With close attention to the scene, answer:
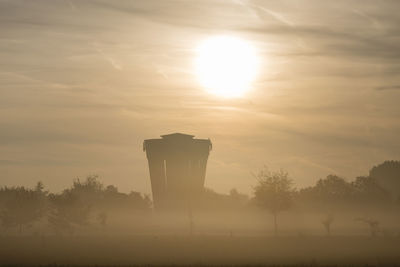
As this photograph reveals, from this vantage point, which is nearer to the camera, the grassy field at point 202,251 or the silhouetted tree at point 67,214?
the grassy field at point 202,251

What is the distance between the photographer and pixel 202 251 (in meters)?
89.6

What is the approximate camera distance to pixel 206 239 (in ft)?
366

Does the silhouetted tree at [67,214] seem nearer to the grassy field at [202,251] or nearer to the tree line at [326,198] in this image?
the grassy field at [202,251]

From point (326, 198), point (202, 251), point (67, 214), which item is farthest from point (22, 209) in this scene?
point (326, 198)

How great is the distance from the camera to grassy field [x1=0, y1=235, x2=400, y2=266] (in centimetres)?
7419

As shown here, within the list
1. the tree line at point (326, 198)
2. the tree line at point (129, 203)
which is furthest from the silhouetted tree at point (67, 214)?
the tree line at point (326, 198)

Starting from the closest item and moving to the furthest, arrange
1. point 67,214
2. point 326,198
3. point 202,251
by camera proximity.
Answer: point 202,251
point 67,214
point 326,198

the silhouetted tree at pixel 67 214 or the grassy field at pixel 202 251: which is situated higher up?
the silhouetted tree at pixel 67 214

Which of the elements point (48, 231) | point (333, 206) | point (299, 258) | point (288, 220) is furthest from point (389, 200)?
point (299, 258)

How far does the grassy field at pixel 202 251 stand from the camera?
243 ft

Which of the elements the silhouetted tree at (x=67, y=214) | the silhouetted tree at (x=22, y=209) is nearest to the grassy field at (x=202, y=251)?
the silhouetted tree at (x=67, y=214)

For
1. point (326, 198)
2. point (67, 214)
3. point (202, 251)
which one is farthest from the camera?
point (326, 198)

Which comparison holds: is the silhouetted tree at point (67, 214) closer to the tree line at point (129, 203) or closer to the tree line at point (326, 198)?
the tree line at point (129, 203)

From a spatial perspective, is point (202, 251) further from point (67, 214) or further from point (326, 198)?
point (326, 198)
